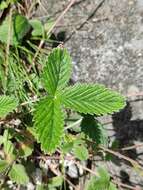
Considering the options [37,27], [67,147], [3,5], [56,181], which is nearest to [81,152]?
[67,147]

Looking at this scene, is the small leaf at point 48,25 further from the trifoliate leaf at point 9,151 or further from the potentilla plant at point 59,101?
the potentilla plant at point 59,101

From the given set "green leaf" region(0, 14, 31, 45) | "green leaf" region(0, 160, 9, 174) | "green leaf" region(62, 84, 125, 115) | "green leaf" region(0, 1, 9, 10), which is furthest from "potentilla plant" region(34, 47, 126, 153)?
"green leaf" region(0, 1, 9, 10)

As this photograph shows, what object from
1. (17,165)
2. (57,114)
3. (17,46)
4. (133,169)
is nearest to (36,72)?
(17,46)

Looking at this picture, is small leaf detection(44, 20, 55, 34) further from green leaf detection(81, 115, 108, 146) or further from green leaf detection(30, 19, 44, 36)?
green leaf detection(81, 115, 108, 146)

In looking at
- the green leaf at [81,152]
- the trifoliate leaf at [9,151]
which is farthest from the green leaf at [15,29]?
the green leaf at [81,152]

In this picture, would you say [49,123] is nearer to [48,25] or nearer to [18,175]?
[18,175]

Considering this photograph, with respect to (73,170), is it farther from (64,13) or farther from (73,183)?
(64,13)
